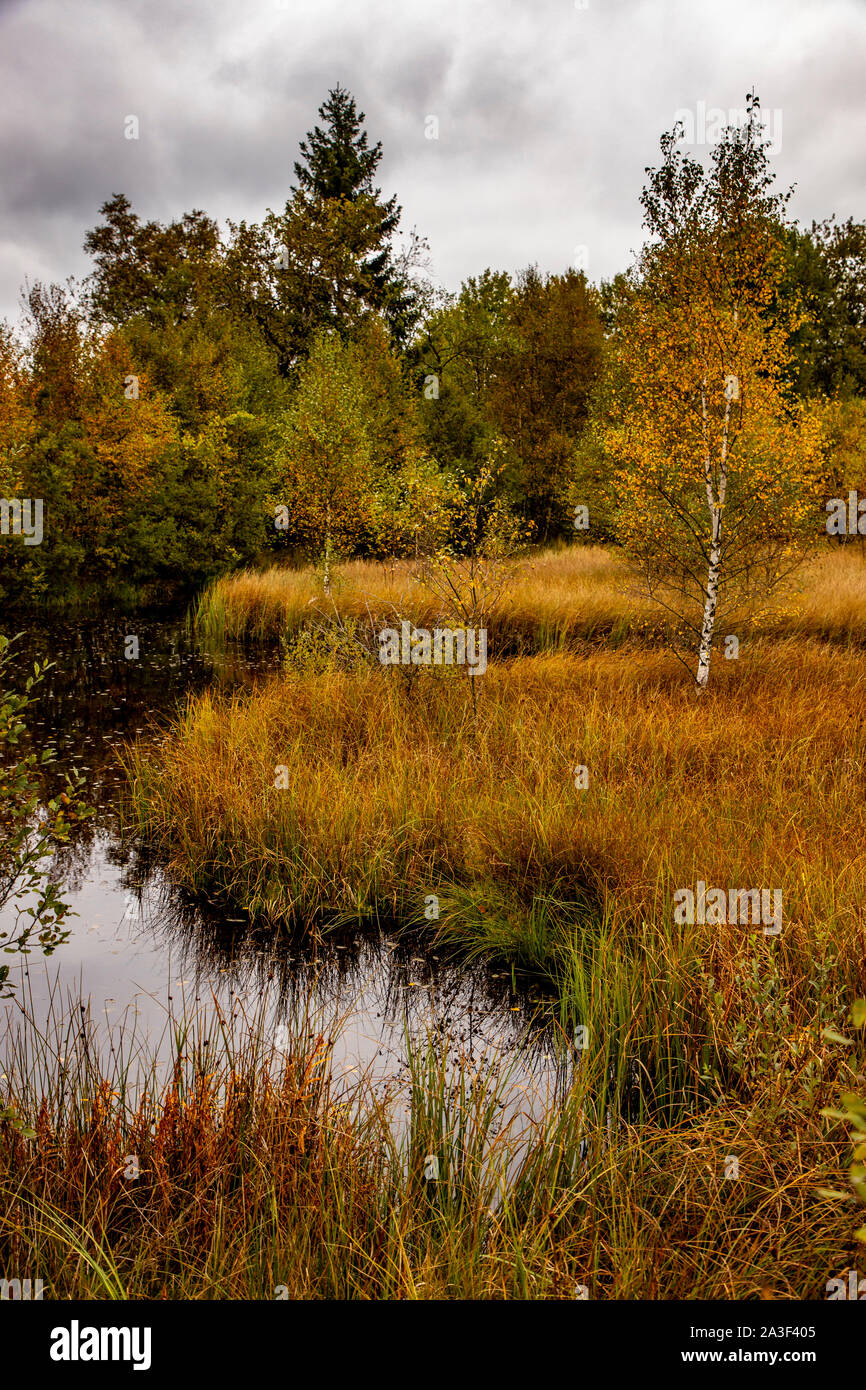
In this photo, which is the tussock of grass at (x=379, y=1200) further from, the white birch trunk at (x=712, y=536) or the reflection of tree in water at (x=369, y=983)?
the white birch trunk at (x=712, y=536)

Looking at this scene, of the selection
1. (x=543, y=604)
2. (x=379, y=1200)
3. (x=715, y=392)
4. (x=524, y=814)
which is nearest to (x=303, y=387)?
(x=543, y=604)

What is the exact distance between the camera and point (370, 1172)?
3131mm

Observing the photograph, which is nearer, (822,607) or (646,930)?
(646,930)

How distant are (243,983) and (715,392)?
895cm

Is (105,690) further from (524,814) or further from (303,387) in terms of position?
(303,387)

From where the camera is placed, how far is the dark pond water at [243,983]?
4500 mm

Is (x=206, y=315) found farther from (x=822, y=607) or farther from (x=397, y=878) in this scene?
(x=397, y=878)

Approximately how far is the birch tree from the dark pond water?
6.51 m

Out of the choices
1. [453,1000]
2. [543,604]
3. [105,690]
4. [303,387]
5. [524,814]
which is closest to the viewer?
[453,1000]

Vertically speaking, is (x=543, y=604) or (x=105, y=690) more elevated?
(x=543, y=604)

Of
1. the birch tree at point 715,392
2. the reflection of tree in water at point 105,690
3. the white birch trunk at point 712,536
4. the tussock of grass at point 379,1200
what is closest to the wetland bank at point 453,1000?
the tussock of grass at point 379,1200

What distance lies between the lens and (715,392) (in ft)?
35.0

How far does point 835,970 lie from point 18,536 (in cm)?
1834
